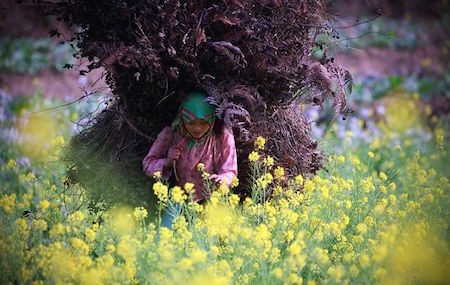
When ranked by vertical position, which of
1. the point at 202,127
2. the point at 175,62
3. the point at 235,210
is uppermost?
the point at 175,62

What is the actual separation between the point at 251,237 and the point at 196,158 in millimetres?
687

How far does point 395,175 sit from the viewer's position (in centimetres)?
504

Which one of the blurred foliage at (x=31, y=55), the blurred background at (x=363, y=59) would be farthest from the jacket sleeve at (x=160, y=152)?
the blurred foliage at (x=31, y=55)

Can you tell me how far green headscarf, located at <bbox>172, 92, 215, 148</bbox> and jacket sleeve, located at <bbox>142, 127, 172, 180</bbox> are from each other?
0.29 ft

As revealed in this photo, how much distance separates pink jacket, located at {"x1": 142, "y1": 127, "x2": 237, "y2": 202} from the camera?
151 inches

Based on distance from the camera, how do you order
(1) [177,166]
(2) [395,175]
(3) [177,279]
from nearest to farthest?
(3) [177,279] → (1) [177,166] → (2) [395,175]

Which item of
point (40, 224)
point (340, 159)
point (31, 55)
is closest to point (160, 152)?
point (40, 224)

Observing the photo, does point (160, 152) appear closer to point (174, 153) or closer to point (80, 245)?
point (174, 153)

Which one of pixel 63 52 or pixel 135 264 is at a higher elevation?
pixel 63 52

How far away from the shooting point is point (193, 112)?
147 inches

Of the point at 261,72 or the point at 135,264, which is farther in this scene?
the point at 261,72

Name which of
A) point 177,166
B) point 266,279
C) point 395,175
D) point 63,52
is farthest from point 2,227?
point 63,52

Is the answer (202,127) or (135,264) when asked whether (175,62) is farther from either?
(135,264)

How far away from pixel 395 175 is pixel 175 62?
81.1 inches
